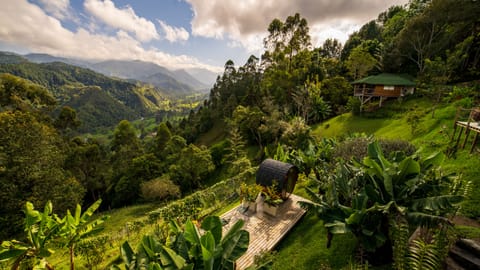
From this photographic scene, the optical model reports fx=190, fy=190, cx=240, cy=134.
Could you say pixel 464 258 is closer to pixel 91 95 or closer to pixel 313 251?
pixel 313 251

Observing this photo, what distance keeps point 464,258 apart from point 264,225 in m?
5.35

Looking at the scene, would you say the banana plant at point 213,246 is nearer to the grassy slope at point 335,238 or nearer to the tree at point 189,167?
the grassy slope at point 335,238

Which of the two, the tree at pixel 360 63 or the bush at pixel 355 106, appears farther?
the tree at pixel 360 63

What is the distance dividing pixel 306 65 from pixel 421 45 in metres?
14.9

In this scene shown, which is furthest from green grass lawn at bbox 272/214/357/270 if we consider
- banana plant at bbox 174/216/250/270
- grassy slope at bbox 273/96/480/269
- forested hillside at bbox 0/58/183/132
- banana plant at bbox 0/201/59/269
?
forested hillside at bbox 0/58/183/132

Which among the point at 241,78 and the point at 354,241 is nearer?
the point at 354,241

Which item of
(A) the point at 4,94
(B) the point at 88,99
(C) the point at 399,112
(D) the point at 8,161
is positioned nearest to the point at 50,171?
(D) the point at 8,161

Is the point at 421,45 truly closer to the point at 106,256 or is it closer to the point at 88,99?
the point at 106,256

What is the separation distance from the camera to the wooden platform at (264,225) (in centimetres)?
641

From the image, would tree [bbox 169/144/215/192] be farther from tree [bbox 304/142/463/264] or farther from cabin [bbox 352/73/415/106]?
cabin [bbox 352/73/415/106]

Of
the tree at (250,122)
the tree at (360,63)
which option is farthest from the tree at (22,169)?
the tree at (360,63)

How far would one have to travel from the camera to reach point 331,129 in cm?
2236

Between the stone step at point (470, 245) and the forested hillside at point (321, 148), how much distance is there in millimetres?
526

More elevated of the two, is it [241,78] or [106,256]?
[241,78]
